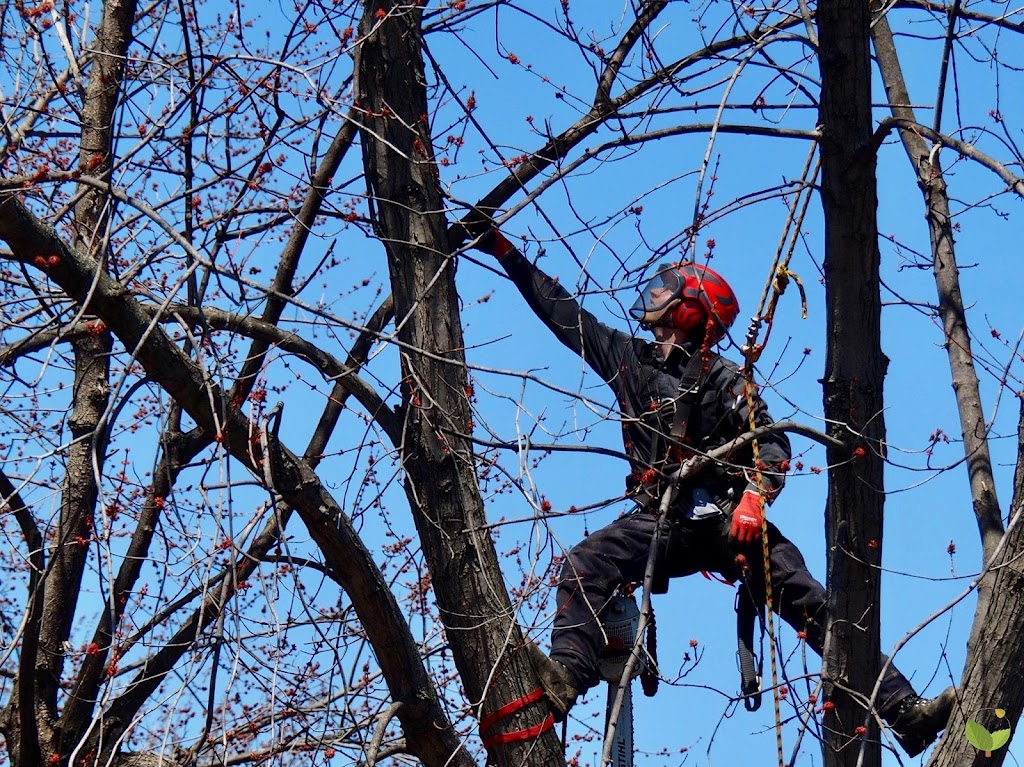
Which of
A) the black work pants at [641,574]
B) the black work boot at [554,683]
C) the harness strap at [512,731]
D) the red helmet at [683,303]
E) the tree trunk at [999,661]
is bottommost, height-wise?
the tree trunk at [999,661]

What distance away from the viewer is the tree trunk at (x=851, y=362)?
12.1 feet

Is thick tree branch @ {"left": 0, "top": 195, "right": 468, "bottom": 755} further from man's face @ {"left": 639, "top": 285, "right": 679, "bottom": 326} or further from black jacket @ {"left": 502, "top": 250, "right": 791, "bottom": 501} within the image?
man's face @ {"left": 639, "top": 285, "right": 679, "bottom": 326}

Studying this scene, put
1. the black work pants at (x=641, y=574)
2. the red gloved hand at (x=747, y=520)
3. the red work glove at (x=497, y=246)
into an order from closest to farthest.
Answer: the black work pants at (x=641, y=574), the red gloved hand at (x=747, y=520), the red work glove at (x=497, y=246)

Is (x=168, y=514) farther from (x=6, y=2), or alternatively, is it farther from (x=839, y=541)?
(x=839, y=541)

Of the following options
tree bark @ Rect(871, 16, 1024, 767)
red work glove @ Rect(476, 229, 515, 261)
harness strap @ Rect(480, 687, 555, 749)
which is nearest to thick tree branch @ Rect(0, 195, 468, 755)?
harness strap @ Rect(480, 687, 555, 749)

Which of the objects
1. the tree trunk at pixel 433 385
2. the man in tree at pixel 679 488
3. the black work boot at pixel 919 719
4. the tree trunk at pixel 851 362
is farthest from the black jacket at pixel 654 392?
the black work boot at pixel 919 719

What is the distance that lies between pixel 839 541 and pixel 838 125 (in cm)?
123

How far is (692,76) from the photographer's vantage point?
493 cm

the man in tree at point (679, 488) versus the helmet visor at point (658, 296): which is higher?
the helmet visor at point (658, 296)

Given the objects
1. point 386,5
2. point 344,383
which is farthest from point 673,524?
point 386,5

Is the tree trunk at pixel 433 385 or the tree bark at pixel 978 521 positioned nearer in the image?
the tree bark at pixel 978 521

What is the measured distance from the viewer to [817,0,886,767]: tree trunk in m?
3.67

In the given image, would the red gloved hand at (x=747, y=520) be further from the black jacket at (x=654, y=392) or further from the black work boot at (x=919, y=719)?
the black work boot at (x=919, y=719)

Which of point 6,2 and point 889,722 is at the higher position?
point 6,2
